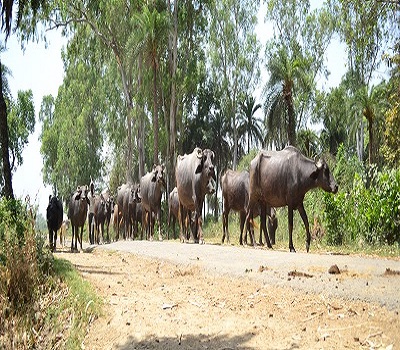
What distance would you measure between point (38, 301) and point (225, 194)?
1273 cm

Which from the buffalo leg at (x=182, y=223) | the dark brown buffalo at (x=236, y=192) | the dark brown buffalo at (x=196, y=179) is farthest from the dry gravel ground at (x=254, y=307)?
the buffalo leg at (x=182, y=223)

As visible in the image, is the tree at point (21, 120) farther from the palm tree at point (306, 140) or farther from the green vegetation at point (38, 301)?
the green vegetation at point (38, 301)

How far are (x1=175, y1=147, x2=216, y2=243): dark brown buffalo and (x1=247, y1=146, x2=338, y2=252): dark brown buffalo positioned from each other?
2406 millimetres

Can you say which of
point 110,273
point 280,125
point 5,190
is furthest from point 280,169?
point 280,125

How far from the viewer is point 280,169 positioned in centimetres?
1468

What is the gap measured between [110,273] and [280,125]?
24.8 metres

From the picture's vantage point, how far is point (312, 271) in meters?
8.77

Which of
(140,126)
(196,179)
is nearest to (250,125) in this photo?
(140,126)

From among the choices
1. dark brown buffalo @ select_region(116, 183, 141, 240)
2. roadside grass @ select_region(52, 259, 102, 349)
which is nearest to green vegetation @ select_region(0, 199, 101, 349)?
roadside grass @ select_region(52, 259, 102, 349)

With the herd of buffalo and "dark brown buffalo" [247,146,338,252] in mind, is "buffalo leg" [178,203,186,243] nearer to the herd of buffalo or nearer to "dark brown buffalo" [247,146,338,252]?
the herd of buffalo

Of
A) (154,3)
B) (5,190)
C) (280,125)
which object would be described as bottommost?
(5,190)

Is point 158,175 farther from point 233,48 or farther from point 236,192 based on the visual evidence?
point 233,48

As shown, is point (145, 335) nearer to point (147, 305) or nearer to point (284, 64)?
point (147, 305)

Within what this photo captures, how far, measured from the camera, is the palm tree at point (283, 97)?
32.2m
